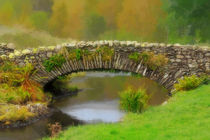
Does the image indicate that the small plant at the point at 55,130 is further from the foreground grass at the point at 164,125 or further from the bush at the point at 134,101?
the bush at the point at 134,101

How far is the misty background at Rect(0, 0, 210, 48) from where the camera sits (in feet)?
124

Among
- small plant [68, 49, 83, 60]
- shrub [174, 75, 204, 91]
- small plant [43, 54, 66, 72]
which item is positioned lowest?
shrub [174, 75, 204, 91]

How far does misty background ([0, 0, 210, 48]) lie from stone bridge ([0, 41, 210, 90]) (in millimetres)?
18857

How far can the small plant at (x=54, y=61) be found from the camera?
1859cm

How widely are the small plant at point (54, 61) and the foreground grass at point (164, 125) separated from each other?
5.22 metres

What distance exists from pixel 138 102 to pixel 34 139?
366 cm

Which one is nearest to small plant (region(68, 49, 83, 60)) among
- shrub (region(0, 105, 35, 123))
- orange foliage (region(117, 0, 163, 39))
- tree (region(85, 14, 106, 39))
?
shrub (region(0, 105, 35, 123))

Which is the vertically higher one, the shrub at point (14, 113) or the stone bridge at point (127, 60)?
the stone bridge at point (127, 60)

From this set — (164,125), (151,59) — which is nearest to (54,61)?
(151,59)

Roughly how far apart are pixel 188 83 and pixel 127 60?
270 centimetres

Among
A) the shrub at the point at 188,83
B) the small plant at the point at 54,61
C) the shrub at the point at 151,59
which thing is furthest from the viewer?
the small plant at the point at 54,61

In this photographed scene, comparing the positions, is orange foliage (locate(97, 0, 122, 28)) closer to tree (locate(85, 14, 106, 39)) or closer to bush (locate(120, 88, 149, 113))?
tree (locate(85, 14, 106, 39))

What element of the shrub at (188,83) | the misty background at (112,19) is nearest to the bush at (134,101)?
the shrub at (188,83)

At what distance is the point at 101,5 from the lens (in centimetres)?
4753
